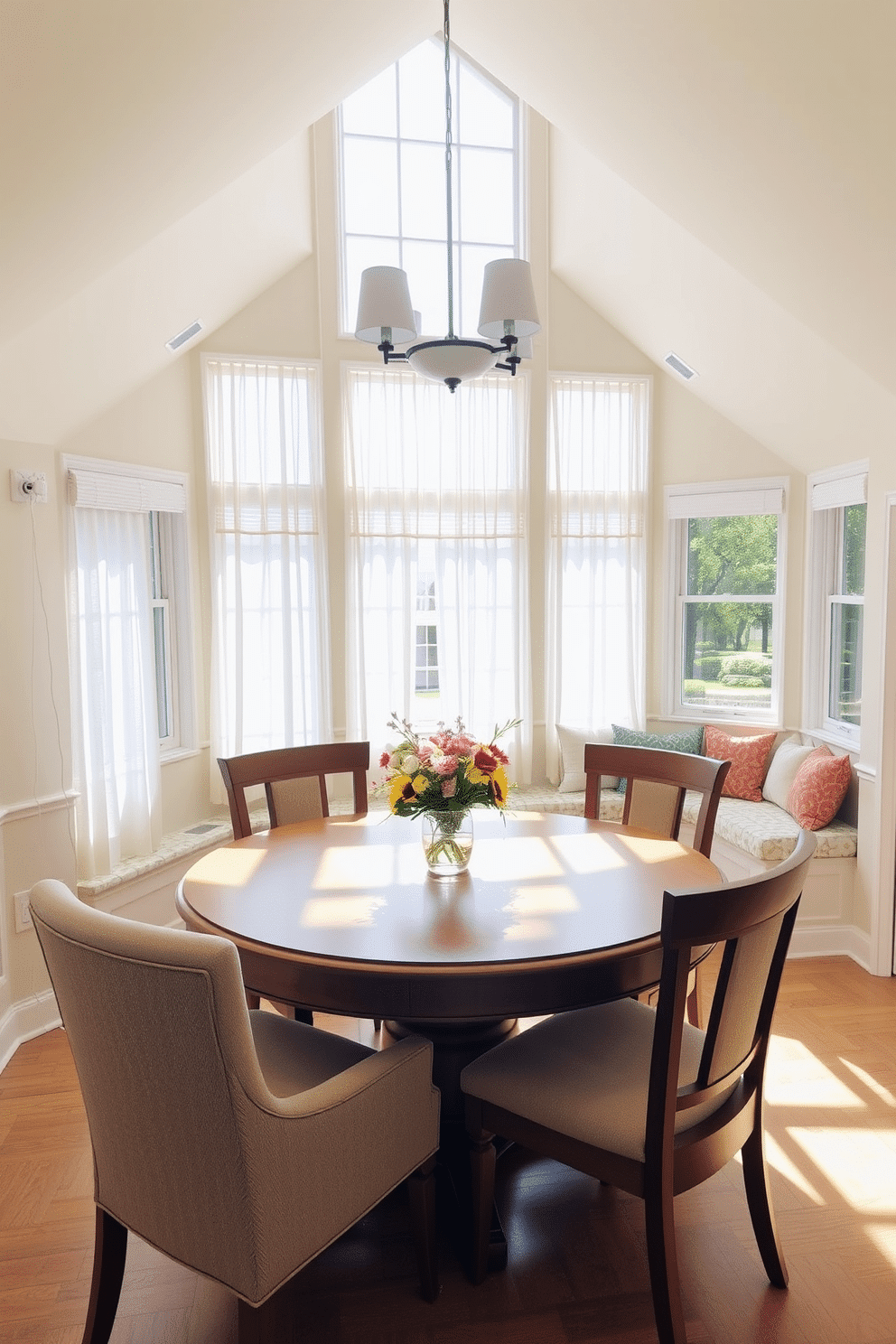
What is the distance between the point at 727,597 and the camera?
488 centimetres

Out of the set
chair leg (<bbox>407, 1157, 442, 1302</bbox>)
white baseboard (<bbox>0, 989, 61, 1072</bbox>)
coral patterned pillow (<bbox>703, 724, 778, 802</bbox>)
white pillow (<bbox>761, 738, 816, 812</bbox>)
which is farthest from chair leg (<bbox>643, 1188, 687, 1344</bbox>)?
coral patterned pillow (<bbox>703, 724, 778, 802</bbox>)

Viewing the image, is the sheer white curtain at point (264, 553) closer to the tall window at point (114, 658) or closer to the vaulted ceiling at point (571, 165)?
the tall window at point (114, 658)

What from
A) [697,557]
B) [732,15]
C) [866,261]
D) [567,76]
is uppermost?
[567,76]

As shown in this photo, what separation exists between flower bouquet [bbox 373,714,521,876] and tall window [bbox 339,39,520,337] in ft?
9.75

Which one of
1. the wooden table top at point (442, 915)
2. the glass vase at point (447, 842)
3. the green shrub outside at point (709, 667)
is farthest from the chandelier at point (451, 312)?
the green shrub outside at point (709, 667)

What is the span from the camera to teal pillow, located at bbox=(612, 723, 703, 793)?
15.4ft

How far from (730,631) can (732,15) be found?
3.17 m

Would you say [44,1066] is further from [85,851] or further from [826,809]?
[826,809]

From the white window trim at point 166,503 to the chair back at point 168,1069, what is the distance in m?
2.43

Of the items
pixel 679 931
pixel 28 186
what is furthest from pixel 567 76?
pixel 679 931

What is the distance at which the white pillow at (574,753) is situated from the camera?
15.8ft

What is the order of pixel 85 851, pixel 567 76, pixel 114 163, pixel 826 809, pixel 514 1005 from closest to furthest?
pixel 514 1005, pixel 114 163, pixel 567 76, pixel 85 851, pixel 826 809

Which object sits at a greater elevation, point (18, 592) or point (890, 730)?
point (18, 592)

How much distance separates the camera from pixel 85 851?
366cm
